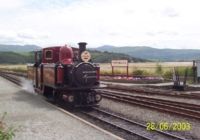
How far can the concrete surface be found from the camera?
1179cm

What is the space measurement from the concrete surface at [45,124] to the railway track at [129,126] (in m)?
0.88

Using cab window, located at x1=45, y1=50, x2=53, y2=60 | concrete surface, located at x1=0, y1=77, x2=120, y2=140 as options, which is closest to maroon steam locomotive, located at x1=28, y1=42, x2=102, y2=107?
concrete surface, located at x1=0, y1=77, x2=120, y2=140

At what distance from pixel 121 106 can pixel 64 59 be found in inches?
134

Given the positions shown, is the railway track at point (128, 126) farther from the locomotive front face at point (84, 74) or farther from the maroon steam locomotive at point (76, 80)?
the locomotive front face at point (84, 74)

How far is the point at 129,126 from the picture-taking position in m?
14.0

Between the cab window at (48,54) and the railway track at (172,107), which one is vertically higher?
the cab window at (48,54)

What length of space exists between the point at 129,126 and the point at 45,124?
269 cm

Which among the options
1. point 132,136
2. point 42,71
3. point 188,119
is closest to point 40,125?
point 132,136

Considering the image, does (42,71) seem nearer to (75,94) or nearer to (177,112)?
(75,94)

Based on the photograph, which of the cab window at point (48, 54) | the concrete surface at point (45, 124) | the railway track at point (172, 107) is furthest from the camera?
the cab window at point (48, 54)

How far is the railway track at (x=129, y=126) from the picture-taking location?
1188 cm

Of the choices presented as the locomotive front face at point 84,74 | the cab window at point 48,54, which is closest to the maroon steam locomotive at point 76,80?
the locomotive front face at point 84,74

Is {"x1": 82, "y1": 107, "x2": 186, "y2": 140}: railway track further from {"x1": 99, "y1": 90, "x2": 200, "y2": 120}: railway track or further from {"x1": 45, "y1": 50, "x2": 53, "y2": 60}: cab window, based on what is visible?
{"x1": 45, "y1": 50, "x2": 53, "y2": 60}: cab window

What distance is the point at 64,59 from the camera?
66.2 ft
